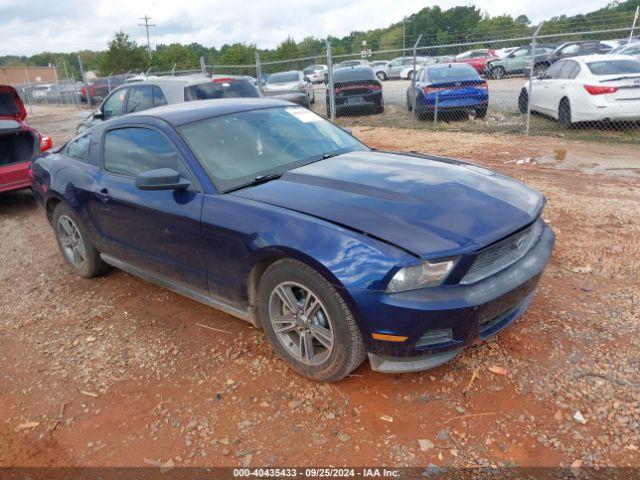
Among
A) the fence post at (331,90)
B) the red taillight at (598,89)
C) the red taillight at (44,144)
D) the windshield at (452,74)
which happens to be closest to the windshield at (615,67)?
the red taillight at (598,89)

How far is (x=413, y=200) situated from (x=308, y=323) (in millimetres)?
931

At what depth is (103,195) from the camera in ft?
13.0

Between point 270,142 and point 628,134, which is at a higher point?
point 270,142

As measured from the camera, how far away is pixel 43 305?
4.25 metres

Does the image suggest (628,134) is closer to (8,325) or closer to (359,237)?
(359,237)

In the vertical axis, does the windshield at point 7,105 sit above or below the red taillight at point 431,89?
above

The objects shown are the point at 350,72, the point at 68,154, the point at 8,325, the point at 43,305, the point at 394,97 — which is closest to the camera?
the point at 8,325

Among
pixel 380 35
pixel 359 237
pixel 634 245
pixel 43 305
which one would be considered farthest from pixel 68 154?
pixel 380 35

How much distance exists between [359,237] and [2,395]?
249 cm

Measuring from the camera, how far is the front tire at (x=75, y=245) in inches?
176

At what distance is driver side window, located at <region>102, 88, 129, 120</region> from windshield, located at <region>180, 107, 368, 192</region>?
581cm

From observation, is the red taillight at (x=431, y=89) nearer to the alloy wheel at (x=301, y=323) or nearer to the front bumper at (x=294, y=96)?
the front bumper at (x=294, y=96)

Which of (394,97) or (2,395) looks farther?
(394,97)

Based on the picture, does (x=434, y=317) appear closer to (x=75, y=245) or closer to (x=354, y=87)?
(x=75, y=245)
